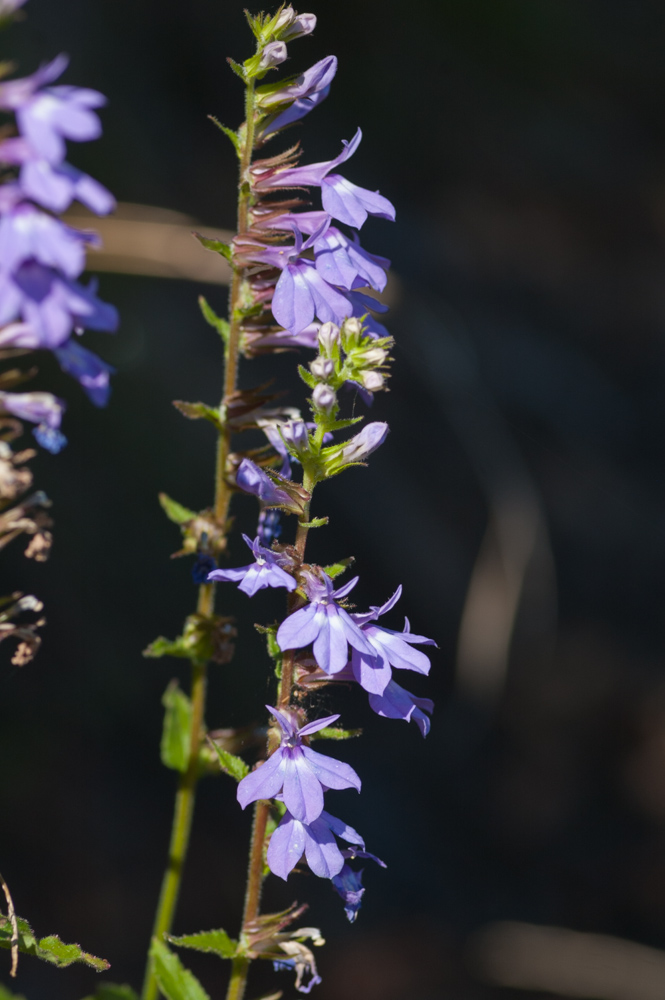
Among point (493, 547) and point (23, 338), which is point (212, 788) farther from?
point (23, 338)

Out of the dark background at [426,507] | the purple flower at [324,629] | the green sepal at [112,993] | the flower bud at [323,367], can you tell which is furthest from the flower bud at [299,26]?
the dark background at [426,507]

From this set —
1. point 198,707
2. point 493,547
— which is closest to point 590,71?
point 493,547

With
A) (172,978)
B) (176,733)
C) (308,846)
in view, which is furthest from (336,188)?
(172,978)

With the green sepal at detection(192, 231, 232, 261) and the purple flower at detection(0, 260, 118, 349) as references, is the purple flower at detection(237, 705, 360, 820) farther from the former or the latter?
the green sepal at detection(192, 231, 232, 261)

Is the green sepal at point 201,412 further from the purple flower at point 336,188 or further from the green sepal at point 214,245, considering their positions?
the purple flower at point 336,188

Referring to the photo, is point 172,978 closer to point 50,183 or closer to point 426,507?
point 50,183
